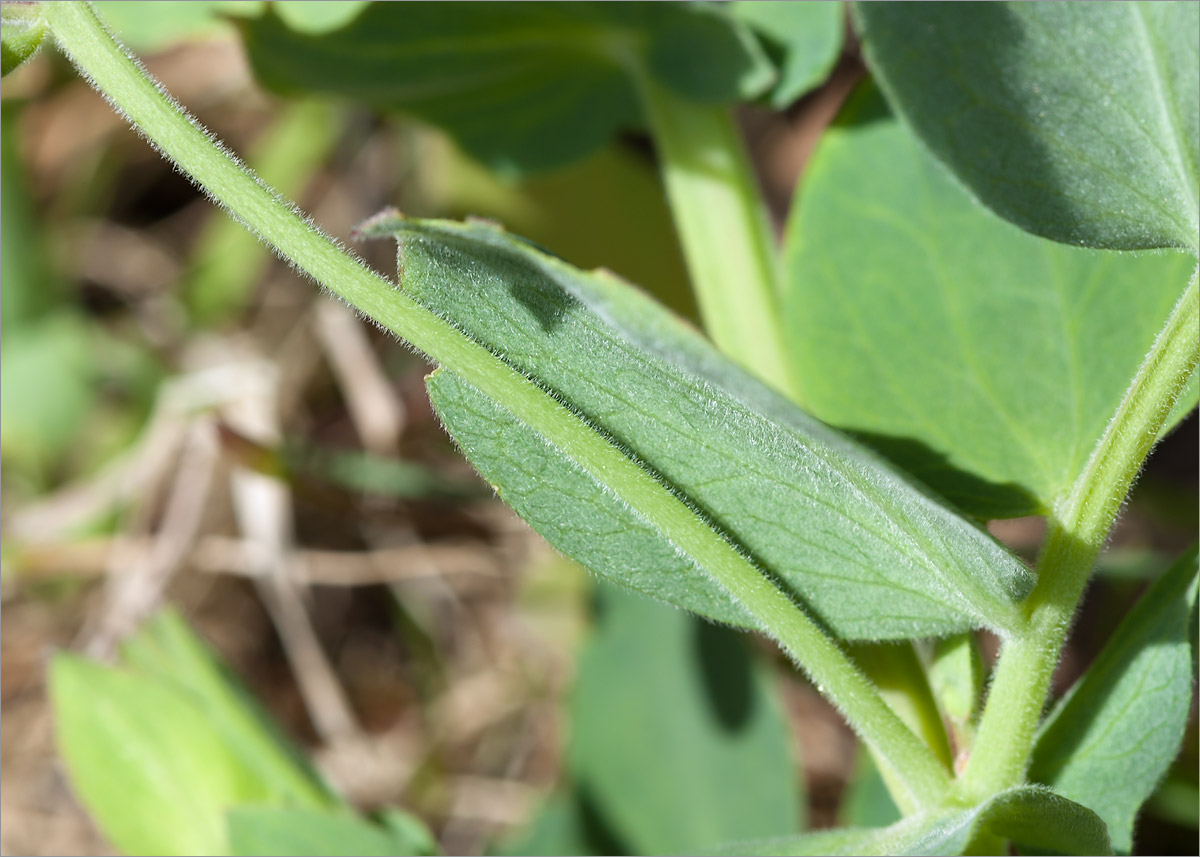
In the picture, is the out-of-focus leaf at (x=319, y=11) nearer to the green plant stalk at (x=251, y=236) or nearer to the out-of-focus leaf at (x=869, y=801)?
the out-of-focus leaf at (x=869, y=801)

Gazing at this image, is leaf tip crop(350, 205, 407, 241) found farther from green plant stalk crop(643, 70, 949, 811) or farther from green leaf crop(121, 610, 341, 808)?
green leaf crop(121, 610, 341, 808)

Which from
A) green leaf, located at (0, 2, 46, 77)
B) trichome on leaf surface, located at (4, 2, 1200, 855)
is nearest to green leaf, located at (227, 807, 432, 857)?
trichome on leaf surface, located at (4, 2, 1200, 855)

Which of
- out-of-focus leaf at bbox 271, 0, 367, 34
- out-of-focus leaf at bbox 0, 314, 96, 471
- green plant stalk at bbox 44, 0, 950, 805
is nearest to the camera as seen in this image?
green plant stalk at bbox 44, 0, 950, 805

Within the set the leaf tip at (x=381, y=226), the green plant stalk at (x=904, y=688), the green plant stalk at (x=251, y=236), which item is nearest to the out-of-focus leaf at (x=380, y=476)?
the green plant stalk at (x=251, y=236)

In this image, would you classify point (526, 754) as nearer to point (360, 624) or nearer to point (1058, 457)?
point (360, 624)

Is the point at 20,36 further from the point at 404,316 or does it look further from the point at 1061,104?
the point at 1061,104

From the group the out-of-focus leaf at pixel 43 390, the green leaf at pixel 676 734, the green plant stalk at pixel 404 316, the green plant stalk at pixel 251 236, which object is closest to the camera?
the green plant stalk at pixel 404 316
